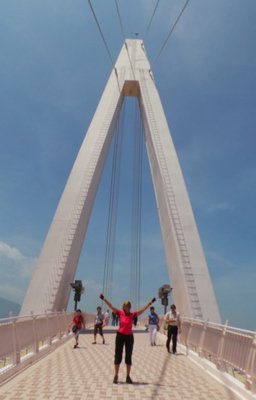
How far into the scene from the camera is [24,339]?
26.7 ft

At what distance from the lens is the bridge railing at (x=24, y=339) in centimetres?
669

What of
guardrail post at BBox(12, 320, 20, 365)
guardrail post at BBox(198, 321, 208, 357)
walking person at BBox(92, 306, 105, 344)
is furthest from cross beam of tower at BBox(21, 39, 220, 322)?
guardrail post at BBox(12, 320, 20, 365)

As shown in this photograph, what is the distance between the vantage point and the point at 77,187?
1981 centimetres

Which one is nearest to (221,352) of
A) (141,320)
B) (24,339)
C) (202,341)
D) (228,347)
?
(228,347)

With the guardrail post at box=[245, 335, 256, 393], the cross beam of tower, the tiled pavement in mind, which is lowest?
the tiled pavement

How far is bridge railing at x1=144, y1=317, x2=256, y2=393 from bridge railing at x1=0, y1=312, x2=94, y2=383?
376 centimetres

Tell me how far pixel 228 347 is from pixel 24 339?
4.13 m

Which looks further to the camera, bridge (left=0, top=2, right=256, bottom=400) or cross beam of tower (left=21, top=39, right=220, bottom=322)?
cross beam of tower (left=21, top=39, right=220, bottom=322)

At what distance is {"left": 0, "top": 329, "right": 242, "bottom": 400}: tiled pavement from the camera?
208 inches

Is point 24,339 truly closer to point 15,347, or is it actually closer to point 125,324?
point 15,347

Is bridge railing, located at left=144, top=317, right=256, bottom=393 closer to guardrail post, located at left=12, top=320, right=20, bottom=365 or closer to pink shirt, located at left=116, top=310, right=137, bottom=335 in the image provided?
pink shirt, located at left=116, top=310, right=137, bottom=335

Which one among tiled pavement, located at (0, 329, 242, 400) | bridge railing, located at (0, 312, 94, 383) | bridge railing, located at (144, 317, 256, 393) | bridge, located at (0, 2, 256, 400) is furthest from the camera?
bridge railing, located at (0, 312, 94, 383)

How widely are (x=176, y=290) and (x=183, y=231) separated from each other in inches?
106

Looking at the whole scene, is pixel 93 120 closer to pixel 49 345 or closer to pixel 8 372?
pixel 49 345
